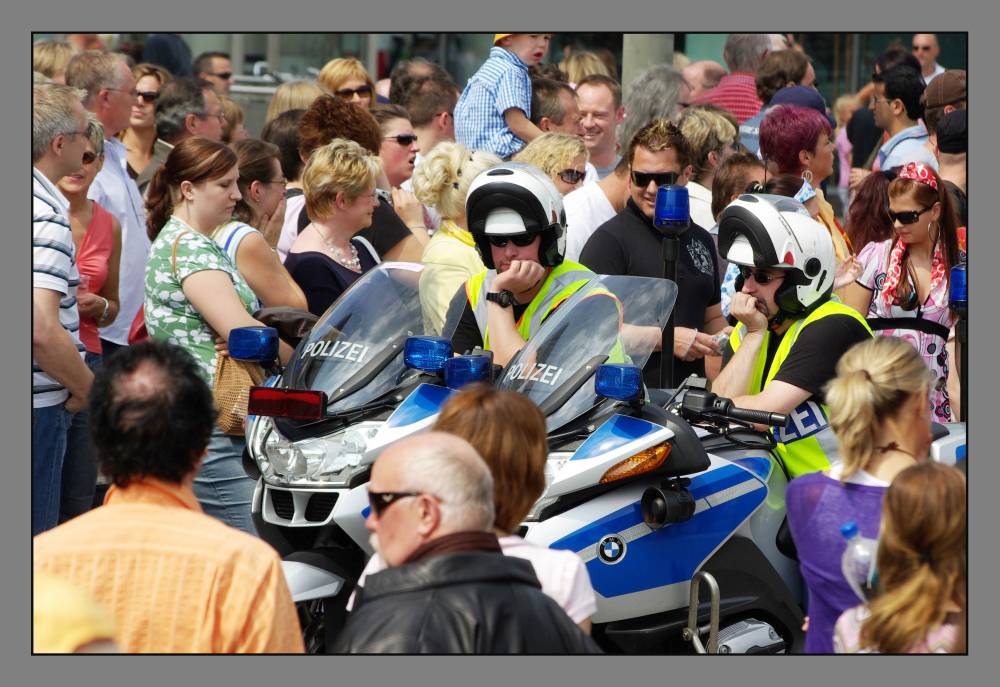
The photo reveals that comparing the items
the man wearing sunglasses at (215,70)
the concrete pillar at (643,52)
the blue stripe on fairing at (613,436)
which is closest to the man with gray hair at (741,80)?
the concrete pillar at (643,52)

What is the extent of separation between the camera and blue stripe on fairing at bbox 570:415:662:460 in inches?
158

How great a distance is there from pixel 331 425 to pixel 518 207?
3.12 feet

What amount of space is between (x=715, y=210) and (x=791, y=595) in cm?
322

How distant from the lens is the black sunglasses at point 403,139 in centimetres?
792

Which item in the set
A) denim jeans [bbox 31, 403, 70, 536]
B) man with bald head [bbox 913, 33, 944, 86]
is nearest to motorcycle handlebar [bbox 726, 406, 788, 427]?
denim jeans [bbox 31, 403, 70, 536]

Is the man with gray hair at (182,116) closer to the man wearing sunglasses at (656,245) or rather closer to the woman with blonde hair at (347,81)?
the woman with blonde hair at (347,81)

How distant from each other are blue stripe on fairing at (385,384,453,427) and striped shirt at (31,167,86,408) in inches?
53.3

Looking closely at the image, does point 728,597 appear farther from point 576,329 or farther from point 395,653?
point 395,653

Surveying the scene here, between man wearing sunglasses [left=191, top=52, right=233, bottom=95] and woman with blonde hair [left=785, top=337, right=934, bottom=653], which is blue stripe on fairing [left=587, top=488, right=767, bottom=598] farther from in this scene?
man wearing sunglasses [left=191, top=52, right=233, bottom=95]

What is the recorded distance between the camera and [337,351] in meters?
4.50

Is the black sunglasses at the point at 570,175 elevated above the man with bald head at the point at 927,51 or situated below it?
below

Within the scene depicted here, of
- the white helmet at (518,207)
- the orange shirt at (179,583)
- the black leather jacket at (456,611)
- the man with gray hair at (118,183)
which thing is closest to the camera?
the black leather jacket at (456,611)

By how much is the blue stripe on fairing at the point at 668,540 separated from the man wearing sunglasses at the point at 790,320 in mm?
272

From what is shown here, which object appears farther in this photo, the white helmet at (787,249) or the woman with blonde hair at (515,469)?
the white helmet at (787,249)
